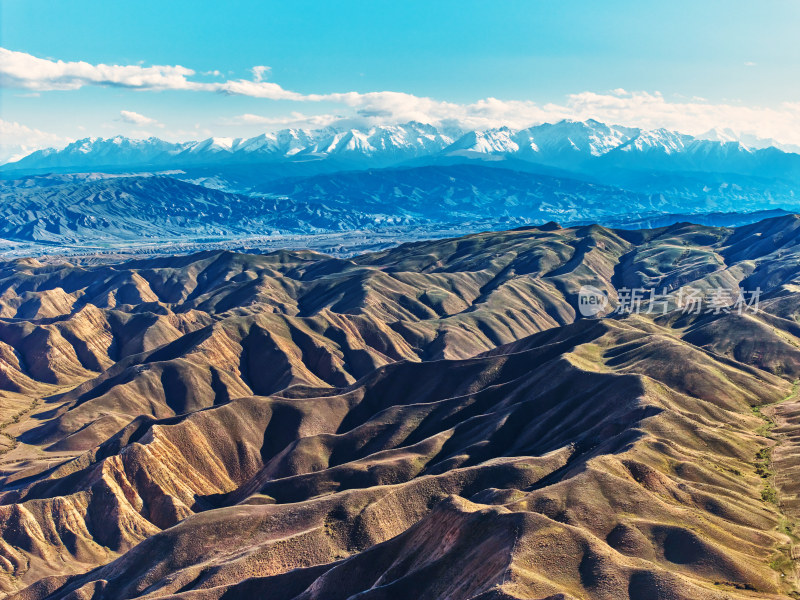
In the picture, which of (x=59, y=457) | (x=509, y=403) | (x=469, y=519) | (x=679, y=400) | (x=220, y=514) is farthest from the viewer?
(x=59, y=457)

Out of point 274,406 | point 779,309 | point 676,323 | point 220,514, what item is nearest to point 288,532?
point 220,514

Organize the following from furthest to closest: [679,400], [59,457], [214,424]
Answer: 1. [59,457]
2. [214,424]
3. [679,400]

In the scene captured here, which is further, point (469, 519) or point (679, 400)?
point (679, 400)

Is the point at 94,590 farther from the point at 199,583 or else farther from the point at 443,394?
the point at 443,394

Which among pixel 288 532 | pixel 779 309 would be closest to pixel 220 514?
pixel 288 532

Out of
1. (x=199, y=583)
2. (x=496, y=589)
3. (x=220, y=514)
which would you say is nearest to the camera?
(x=496, y=589)

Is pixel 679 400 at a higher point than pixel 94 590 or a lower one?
higher

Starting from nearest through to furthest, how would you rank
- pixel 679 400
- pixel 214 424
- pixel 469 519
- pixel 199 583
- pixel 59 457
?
1. pixel 469 519
2. pixel 199 583
3. pixel 679 400
4. pixel 214 424
5. pixel 59 457

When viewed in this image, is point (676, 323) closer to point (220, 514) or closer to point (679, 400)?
point (679, 400)

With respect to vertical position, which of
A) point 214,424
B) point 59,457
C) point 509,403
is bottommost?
point 59,457
